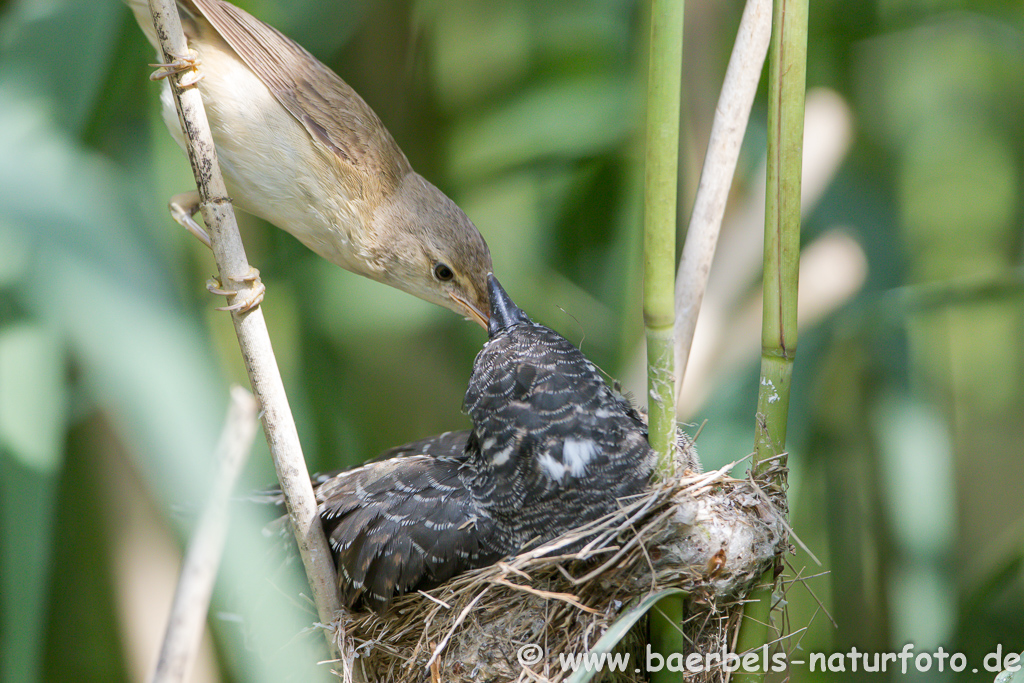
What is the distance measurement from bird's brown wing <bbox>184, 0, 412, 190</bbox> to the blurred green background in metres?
0.37

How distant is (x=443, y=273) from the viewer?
1.54 meters

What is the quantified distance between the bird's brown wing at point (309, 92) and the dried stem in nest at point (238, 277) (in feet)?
1.30

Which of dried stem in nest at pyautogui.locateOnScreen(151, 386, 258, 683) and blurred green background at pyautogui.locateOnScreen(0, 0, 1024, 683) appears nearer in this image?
dried stem in nest at pyautogui.locateOnScreen(151, 386, 258, 683)

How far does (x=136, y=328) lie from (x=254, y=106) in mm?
508

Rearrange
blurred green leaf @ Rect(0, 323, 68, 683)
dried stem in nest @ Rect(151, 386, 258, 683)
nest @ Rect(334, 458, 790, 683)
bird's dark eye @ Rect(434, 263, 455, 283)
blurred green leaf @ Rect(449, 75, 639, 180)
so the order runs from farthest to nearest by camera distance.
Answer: blurred green leaf @ Rect(449, 75, 639, 180) → bird's dark eye @ Rect(434, 263, 455, 283) → blurred green leaf @ Rect(0, 323, 68, 683) → nest @ Rect(334, 458, 790, 683) → dried stem in nest @ Rect(151, 386, 258, 683)

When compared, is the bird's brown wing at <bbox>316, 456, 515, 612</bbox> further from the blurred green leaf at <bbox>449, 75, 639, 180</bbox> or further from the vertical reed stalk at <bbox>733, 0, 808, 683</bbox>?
the blurred green leaf at <bbox>449, 75, 639, 180</bbox>

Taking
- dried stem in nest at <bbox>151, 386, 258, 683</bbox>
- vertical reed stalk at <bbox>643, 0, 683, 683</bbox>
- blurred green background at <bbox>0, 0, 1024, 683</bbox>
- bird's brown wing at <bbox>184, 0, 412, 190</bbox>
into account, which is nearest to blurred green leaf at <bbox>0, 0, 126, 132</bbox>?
blurred green background at <bbox>0, 0, 1024, 683</bbox>

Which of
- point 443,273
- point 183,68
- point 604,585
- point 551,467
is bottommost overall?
point 604,585

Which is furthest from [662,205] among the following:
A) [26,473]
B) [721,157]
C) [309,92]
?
[26,473]

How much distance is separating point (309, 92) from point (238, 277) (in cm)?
60

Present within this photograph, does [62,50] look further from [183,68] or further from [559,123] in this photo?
[559,123]

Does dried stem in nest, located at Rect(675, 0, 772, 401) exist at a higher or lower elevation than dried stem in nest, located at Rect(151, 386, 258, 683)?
higher

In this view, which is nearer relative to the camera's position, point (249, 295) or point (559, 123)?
point (249, 295)

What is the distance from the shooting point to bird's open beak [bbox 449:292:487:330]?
4.97ft
